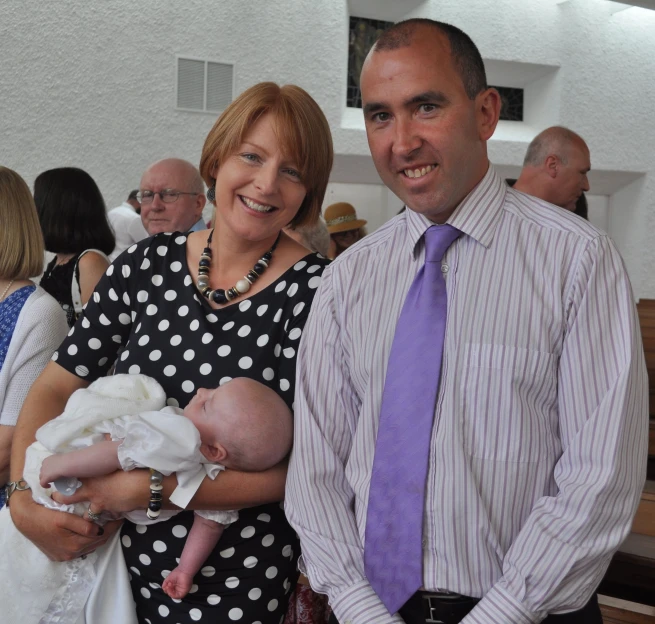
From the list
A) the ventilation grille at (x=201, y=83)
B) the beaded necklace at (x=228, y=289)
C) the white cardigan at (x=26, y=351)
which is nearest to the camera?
the beaded necklace at (x=228, y=289)

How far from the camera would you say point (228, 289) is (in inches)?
72.5

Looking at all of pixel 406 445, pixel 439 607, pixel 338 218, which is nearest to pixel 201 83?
pixel 338 218

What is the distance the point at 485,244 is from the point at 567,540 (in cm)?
51

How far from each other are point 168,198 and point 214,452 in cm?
235

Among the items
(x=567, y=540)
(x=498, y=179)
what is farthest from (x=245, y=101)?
(x=567, y=540)

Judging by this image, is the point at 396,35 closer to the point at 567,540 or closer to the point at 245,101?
the point at 245,101

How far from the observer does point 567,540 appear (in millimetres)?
1286

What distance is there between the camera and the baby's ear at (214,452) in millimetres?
1639

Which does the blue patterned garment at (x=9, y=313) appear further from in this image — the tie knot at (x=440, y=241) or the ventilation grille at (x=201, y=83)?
the ventilation grille at (x=201, y=83)

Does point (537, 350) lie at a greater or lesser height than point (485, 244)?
lesser

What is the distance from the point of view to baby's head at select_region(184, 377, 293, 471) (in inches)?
63.0

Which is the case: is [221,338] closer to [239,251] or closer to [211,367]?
[211,367]

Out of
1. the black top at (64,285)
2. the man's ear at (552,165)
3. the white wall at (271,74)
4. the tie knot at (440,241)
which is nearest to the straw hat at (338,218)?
the man's ear at (552,165)

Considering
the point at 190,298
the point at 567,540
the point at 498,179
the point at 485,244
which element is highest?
the point at 498,179
